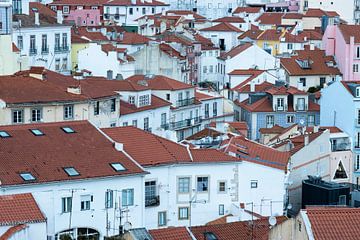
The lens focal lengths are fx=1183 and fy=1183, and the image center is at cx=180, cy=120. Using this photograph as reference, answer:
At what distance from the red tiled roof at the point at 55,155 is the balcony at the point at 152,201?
6.74 ft

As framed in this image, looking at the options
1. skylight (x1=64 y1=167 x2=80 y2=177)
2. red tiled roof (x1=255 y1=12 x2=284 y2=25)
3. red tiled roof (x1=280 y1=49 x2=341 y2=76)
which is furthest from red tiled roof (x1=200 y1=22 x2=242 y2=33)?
skylight (x1=64 y1=167 x2=80 y2=177)

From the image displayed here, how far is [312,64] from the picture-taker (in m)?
69.2

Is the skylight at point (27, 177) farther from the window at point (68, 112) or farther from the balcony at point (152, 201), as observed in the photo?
the window at point (68, 112)

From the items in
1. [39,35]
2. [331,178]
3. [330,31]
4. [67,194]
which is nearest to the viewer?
[67,194]

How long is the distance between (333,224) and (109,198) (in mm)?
9928

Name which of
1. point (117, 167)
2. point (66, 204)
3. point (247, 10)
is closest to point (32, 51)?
point (117, 167)

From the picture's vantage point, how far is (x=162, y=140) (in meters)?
38.6

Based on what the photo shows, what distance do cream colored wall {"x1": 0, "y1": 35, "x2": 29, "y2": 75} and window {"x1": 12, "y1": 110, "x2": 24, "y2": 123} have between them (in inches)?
306

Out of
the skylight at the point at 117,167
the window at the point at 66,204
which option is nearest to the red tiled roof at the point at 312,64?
the skylight at the point at 117,167

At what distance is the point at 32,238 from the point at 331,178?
855 inches

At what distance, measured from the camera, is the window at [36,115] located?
4303cm

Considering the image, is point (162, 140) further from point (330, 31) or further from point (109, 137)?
point (330, 31)

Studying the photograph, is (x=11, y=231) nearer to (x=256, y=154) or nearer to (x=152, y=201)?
(x=152, y=201)

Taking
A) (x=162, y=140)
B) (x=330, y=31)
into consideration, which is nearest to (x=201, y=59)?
(x=330, y=31)
